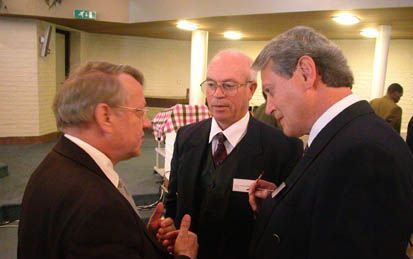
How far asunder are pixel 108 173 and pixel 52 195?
0.19m

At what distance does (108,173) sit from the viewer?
105cm

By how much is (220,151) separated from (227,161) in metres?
0.07

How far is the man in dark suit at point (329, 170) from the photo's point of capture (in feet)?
2.63

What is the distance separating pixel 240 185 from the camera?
4.86 ft

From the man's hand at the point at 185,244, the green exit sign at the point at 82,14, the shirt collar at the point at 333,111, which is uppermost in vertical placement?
the green exit sign at the point at 82,14

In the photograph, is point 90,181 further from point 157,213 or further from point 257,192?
point 257,192

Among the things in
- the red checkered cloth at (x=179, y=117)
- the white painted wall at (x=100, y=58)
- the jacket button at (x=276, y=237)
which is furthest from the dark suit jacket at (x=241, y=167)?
the white painted wall at (x=100, y=58)

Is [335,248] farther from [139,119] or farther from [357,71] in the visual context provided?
[357,71]

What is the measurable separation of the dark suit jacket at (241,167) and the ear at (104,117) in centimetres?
60

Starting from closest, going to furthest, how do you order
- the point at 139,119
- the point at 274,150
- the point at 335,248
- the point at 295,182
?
the point at 335,248 → the point at 295,182 → the point at 139,119 → the point at 274,150

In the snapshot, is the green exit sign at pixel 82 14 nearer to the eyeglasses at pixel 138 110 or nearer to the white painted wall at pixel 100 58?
the white painted wall at pixel 100 58

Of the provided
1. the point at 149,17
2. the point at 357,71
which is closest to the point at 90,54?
the point at 149,17

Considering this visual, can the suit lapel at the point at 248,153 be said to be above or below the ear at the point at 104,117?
below

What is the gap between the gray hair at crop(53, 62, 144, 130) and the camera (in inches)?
40.1
